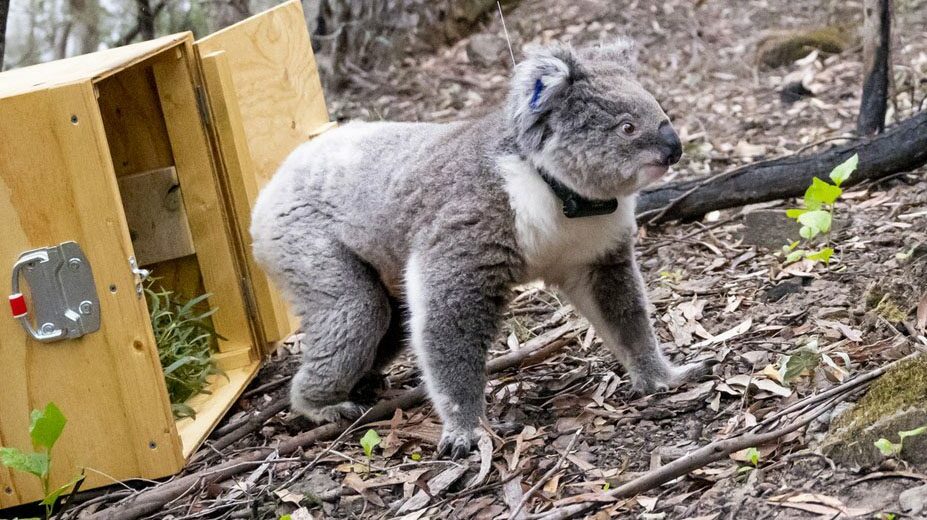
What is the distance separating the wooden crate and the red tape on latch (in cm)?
4

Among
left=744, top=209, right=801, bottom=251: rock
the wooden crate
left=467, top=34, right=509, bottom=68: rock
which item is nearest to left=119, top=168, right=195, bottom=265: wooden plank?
the wooden crate

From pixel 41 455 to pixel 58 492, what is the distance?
157mm

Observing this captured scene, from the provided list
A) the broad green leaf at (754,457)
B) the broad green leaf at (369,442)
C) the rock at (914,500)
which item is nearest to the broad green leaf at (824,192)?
the broad green leaf at (754,457)

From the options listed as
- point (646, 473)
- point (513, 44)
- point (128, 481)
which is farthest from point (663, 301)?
point (513, 44)

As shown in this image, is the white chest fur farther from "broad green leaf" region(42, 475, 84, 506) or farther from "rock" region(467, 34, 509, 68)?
"rock" region(467, 34, 509, 68)

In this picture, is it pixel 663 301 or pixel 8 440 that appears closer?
pixel 8 440

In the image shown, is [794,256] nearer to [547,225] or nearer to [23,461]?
[547,225]

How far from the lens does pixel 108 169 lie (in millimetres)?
3221

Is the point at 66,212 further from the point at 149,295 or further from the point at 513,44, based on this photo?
the point at 513,44

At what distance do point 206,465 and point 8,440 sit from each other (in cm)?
69

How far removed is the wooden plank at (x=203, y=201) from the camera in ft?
13.6

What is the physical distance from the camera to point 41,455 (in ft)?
10.6

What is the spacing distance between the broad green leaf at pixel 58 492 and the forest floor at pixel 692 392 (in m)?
0.32

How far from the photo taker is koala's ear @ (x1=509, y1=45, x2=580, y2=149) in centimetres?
325
